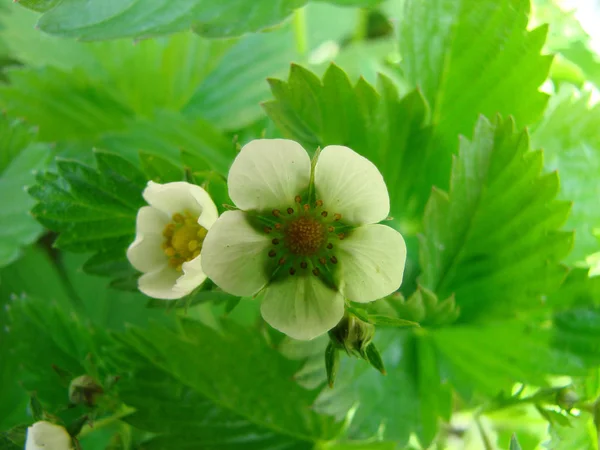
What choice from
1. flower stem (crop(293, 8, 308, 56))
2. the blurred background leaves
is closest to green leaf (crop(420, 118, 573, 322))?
the blurred background leaves

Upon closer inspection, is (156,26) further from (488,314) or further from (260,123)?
(488,314)

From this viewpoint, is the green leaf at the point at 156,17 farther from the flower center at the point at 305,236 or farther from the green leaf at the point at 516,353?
the green leaf at the point at 516,353

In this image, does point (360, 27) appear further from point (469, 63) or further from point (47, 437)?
point (47, 437)

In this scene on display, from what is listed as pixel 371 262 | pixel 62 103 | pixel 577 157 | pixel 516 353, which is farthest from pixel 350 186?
pixel 62 103

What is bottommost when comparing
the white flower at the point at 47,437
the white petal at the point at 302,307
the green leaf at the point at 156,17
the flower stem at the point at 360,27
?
the white flower at the point at 47,437

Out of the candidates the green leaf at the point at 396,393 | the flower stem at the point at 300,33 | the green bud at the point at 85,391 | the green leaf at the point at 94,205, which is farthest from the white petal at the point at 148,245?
the flower stem at the point at 300,33

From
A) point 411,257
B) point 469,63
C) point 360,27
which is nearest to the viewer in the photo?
point 469,63
